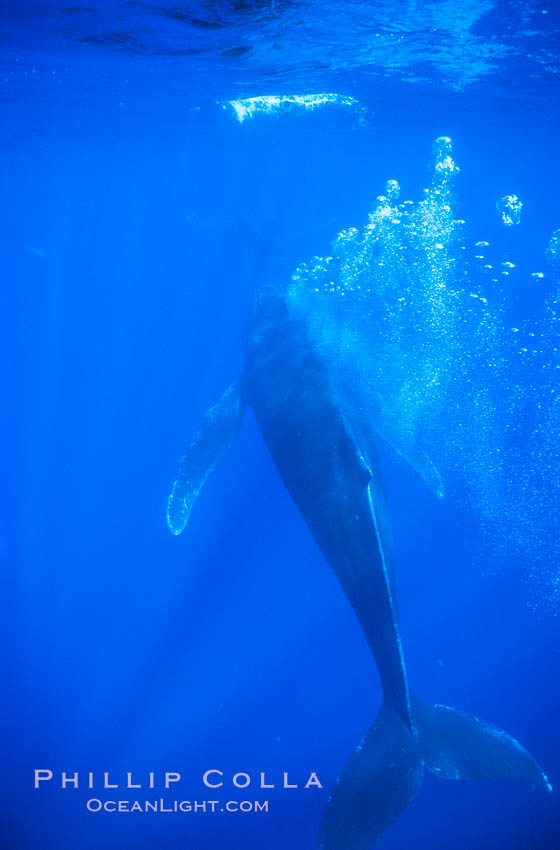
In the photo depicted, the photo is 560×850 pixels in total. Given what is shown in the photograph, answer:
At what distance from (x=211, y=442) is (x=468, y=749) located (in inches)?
268

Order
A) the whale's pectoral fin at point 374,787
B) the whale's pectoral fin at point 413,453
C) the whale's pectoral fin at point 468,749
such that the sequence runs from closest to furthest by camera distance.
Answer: the whale's pectoral fin at point 374,787
the whale's pectoral fin at point 468,749
the whale's pectoral fin at point 413,453

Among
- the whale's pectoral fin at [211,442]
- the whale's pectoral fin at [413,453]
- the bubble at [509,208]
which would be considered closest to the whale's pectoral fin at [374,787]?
the whale's pectoral fin at [413,453]

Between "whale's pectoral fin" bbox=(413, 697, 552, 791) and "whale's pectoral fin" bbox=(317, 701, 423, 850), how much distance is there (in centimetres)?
26

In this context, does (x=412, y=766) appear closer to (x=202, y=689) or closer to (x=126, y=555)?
(x=202, y=689)

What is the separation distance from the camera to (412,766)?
316 inches

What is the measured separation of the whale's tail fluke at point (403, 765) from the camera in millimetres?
7613

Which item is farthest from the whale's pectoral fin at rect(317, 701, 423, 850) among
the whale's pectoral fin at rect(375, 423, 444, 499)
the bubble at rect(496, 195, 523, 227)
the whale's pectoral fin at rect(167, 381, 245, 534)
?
the bubble at rect(496, 195, 523, 227)

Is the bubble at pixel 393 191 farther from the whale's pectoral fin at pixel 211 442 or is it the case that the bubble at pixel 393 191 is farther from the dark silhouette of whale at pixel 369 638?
the dark silhouette of whale at pixel 369 638

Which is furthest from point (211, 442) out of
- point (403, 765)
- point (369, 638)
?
point (403, 765)

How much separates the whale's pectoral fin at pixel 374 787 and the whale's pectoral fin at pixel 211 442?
5.44m

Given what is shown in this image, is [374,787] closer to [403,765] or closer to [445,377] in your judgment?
[403,765]

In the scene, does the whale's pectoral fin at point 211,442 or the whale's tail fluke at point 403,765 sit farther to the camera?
the whale's pectoral fin at point 211,442

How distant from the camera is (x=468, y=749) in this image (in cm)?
806

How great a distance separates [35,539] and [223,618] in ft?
20.5
